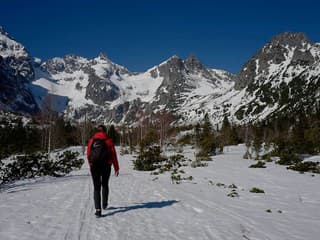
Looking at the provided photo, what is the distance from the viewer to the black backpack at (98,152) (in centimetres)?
663

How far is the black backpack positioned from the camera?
6633 mm

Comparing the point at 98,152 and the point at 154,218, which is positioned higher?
the point at 98,152

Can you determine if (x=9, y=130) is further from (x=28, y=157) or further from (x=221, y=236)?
(x=221, y=236)

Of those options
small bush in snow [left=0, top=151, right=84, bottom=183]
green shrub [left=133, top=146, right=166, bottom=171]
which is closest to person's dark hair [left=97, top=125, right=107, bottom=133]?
small bush in snow [left=0, top=151, right=84, bottom=183]

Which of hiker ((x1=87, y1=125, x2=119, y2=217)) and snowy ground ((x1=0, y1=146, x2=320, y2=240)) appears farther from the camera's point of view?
hiker ((x1=87, y1=125, x2=119, y2=217))

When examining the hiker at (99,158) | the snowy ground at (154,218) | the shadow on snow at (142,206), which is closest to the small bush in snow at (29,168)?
the snowy ground at (154,218)

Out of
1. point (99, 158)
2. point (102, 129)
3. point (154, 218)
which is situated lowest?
point (154, 218)

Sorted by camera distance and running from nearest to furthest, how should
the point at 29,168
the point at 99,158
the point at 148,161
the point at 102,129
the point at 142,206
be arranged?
the point at 99,158, the point at 102,129, the point at 142,206, the point at 29,168, the point at 148,161

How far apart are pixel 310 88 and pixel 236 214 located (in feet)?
621

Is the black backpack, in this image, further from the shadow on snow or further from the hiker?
the shadow on snow

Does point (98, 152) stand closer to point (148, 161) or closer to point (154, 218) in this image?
point (154, 218)

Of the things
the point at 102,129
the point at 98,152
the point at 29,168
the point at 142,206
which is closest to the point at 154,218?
the point at 142,206

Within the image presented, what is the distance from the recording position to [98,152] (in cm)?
666

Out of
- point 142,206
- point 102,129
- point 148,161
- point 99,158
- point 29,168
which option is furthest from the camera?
point 148,161
